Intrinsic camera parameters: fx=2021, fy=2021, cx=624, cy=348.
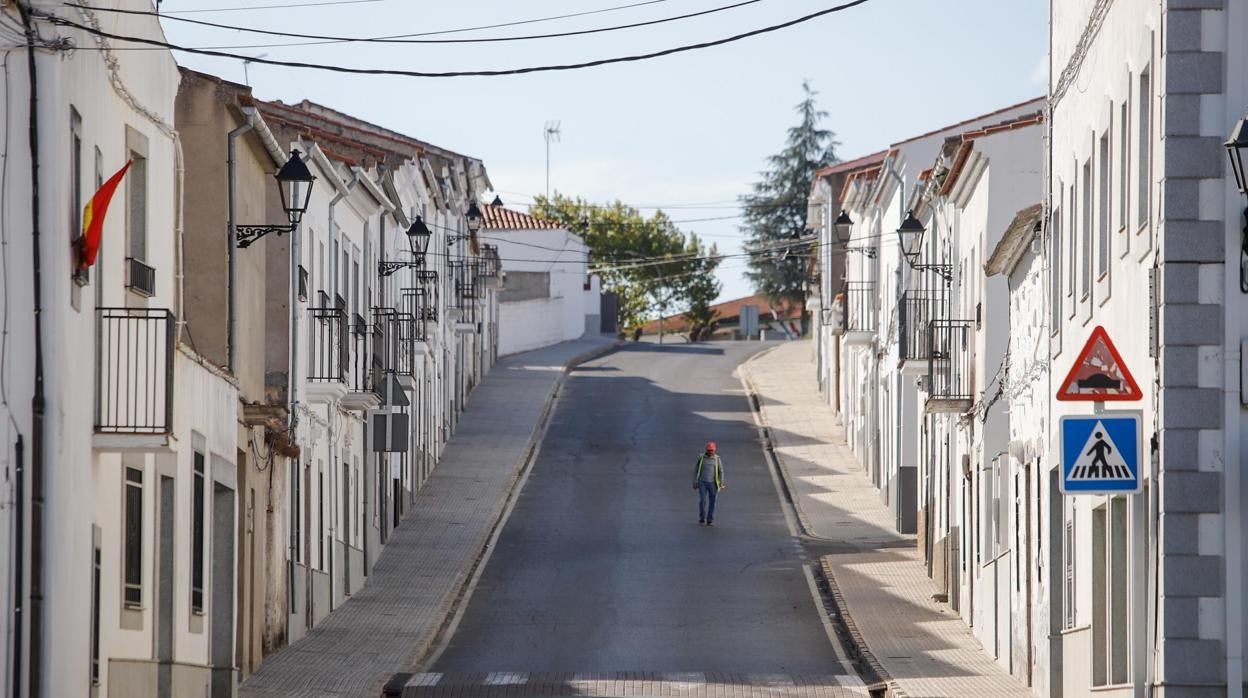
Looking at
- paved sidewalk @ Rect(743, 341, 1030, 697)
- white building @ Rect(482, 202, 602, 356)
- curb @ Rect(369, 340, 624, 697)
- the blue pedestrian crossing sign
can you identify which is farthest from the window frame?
white building @ Rect(482, 202, 602, 356)

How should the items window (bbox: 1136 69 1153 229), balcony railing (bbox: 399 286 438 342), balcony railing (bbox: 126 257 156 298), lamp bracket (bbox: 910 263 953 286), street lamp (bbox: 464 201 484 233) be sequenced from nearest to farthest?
window (bbox: 1136 69 1153 229)
balcony railing (bbox: 126 257 156 298)
lamp bracket (bbox: 910 263 953 286)
balcony railing (bbox: 399 286 438 342)
street lamp (bbox: 464 201 484 233)

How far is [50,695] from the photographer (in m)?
13.4

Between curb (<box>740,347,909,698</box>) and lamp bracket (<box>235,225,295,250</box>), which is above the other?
lamp bracket (<box>235,225,295,250</box>)

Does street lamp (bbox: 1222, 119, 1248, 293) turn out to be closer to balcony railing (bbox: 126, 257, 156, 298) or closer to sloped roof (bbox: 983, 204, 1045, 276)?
sloped roof (bbox: 983, 204, 1045, 276)

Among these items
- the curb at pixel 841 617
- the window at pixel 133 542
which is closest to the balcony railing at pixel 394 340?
the curb at pixel 841 617

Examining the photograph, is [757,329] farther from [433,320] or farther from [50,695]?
[50,695]

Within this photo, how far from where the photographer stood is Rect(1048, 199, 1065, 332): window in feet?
61.9

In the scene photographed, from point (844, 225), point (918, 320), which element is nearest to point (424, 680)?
point (918, 320)

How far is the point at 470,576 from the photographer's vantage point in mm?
32125

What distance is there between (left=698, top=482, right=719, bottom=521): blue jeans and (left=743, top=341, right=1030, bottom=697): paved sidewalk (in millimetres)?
1820

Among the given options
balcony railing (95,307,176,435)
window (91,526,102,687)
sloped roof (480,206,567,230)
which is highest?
sloped roof (480,206,567,230)

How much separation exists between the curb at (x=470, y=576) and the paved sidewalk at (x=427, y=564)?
0.19ft

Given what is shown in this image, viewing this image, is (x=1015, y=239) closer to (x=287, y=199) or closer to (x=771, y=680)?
(x=771, y=680)

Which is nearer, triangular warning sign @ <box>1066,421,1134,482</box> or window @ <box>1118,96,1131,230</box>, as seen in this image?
Answer: triangular warning sign @ <box>1066,421,1134,482</box>
